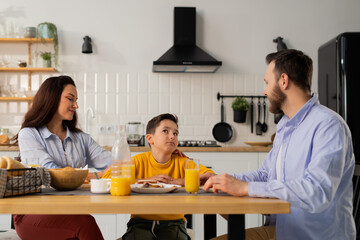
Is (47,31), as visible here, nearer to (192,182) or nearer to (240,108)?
(240,108)

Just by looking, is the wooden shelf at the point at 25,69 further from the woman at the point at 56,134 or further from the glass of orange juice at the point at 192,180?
the glass of orange juice at the point at 192,180

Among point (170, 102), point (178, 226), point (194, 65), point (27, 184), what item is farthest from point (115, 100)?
point (27, 184)

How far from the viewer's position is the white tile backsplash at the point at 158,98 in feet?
15.4

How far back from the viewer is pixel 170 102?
477cm

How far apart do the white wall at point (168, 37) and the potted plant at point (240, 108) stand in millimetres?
102

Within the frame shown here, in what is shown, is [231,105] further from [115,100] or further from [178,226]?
[178,226]

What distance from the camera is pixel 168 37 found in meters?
4.79

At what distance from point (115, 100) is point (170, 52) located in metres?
0.78

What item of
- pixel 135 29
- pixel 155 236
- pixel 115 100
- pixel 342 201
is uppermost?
pixel 135 29

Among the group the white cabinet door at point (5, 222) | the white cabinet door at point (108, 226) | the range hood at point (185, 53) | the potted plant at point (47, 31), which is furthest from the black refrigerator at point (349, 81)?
the white cabinet door at point (5, 222)

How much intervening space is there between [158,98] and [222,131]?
0.77 m

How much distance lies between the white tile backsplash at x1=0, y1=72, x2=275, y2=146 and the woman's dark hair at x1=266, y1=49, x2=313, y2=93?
294cm

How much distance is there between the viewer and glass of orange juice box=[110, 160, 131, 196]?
152 cm

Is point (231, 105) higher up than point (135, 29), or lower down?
lower down
